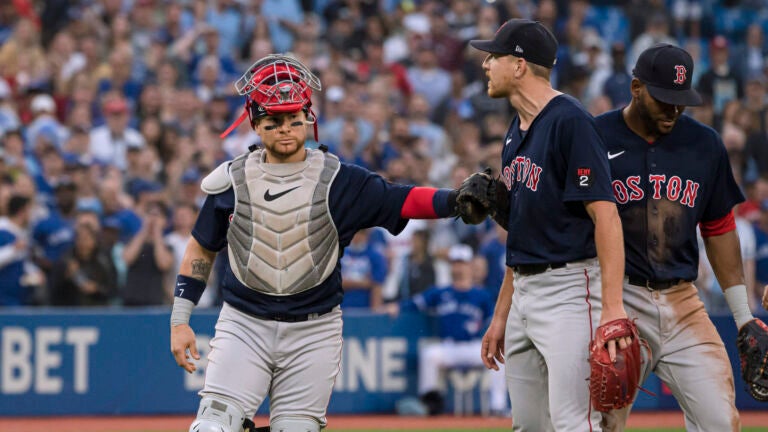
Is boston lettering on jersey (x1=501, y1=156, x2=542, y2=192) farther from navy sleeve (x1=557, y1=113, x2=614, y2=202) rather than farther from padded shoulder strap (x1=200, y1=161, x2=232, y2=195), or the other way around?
padded shoulder strap (x1=200, y1=161, x2=232, y2=195)

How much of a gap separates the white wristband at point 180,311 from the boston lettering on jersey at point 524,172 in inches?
68.9

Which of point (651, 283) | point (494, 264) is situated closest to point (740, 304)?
point (651, 283)

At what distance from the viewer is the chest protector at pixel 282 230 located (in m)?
5.99

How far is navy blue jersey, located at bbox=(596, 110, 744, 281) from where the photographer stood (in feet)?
20.7

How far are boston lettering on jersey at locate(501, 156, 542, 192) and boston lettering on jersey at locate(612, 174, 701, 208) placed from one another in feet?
1.95

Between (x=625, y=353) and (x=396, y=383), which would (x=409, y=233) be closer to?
(x=396, y=383)

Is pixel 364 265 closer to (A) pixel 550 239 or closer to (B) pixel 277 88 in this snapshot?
(B) pixel 277 88

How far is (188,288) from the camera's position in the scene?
6227mm

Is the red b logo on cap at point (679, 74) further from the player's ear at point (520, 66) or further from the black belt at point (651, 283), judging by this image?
the black belt at point (651, 283)

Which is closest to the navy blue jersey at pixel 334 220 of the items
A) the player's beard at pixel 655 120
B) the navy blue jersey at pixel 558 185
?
the navy blue jersey at pixel 558 185

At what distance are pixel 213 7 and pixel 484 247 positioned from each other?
5.85 meters

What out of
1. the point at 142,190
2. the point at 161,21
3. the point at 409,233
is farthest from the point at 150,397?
the point at 161,21

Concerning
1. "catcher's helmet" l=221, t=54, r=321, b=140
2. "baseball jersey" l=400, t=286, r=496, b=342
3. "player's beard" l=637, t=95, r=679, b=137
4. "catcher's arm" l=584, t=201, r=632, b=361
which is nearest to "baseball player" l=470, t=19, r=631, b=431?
"catcher's arm" l=584, t=201, r=632, b=361

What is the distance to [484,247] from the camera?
13227mm
